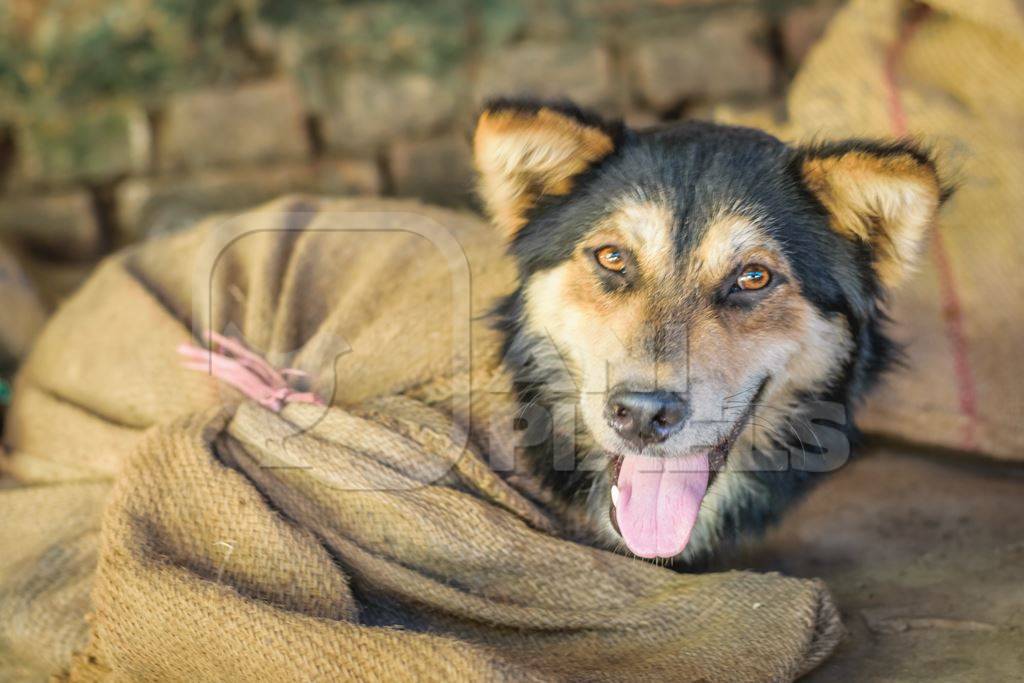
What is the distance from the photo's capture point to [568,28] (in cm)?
452

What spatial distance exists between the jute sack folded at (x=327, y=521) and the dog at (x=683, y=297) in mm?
183

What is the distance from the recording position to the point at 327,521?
2445mm

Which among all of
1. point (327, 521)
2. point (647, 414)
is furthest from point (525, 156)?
point (327, 521)

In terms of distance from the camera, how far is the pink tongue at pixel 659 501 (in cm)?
243

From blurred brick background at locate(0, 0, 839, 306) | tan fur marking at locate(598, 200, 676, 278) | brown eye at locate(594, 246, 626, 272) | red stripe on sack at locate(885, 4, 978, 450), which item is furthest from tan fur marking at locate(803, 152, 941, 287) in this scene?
blurred brick background at locate(0, 0, 839, 306)

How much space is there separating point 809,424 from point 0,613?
211cm

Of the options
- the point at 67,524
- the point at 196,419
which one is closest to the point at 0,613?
the point at 67,524

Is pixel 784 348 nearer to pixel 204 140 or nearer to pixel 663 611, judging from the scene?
pixel 663 611

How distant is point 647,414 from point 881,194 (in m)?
0.79

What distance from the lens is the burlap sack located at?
11.0ft

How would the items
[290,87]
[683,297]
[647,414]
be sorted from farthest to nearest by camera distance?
[290,87], [683,297], [647,414]

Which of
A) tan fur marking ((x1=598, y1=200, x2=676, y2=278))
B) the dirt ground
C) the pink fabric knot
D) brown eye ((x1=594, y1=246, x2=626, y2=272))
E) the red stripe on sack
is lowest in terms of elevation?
the dirt ground

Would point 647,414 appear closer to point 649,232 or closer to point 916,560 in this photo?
point 649,232

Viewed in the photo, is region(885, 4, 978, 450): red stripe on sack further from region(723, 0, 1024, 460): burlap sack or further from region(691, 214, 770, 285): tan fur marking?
region(691, 214, 770, 285): tan fur marking
